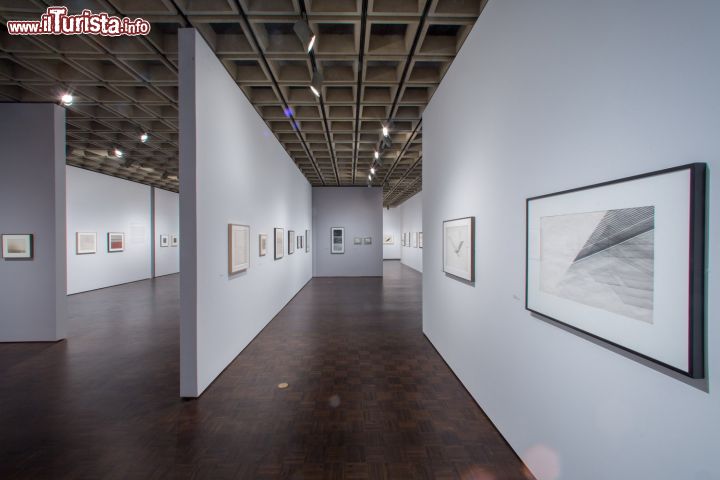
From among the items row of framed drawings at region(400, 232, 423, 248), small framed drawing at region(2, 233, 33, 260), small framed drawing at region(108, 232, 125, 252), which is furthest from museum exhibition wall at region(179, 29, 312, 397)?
row of framed drawings at region(400, 232, 423, 248)

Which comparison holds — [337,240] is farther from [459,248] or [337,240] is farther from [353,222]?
[459,248]

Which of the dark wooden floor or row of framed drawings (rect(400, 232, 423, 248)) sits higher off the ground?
row of framed drawings (rect(400, 232, 423, 248))

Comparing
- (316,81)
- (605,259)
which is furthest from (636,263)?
(316,81)

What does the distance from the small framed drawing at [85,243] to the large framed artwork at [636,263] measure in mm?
12750

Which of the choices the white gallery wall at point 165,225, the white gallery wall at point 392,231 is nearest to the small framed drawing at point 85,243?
the white gallery wall at point 165,225

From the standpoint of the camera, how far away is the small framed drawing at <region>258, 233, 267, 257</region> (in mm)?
5617

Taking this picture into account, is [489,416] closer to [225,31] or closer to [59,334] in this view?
[225,31]

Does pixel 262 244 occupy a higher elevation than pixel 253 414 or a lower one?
higher

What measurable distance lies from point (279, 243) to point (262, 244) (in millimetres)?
1407

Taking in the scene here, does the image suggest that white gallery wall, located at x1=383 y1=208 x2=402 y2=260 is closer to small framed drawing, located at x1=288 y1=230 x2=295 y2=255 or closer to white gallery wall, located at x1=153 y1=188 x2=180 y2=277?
white gallery wall, located at x1=153 y1=188 x2=180 y2=277

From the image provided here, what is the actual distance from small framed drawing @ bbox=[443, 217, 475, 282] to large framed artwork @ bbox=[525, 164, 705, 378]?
128cm

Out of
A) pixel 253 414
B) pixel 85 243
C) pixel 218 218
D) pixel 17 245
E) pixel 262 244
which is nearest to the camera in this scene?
pixel 253 414

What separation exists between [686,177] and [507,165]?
146 cm

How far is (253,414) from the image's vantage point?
3.03 meters
